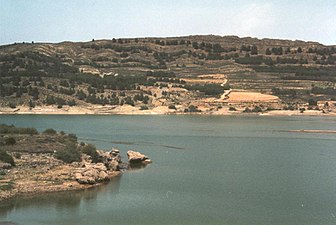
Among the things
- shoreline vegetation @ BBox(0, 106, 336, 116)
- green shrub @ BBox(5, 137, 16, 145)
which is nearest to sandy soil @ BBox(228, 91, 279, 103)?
shoreline vegetation @ BBox(0, 106, 336, 116)

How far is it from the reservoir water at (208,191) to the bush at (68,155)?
390 centimetres

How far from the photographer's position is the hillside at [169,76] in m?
108

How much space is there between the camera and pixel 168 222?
24516mm

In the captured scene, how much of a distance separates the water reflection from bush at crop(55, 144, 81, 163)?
545 cm

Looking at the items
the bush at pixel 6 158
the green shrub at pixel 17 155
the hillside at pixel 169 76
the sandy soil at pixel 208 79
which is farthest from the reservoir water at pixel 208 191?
the sandy soil at pixel 208 79

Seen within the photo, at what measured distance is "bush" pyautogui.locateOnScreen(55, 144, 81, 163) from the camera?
36062 mm

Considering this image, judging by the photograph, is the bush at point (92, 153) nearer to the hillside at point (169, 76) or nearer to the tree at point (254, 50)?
the hillside at point (169, 76)

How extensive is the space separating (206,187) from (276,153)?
17.9 meters

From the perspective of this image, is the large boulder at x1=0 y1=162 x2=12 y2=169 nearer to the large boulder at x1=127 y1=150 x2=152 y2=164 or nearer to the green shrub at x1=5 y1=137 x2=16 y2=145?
the green shrub at x1=5 y1=137 x2=16 y2=145

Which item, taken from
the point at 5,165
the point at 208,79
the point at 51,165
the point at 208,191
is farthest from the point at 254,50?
the point at 5,165

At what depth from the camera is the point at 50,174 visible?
32.2m

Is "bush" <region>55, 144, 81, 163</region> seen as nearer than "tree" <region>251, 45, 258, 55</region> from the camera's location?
Yes

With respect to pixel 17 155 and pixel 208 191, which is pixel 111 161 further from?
pixel 208 191

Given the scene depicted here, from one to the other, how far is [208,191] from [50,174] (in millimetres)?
9855
